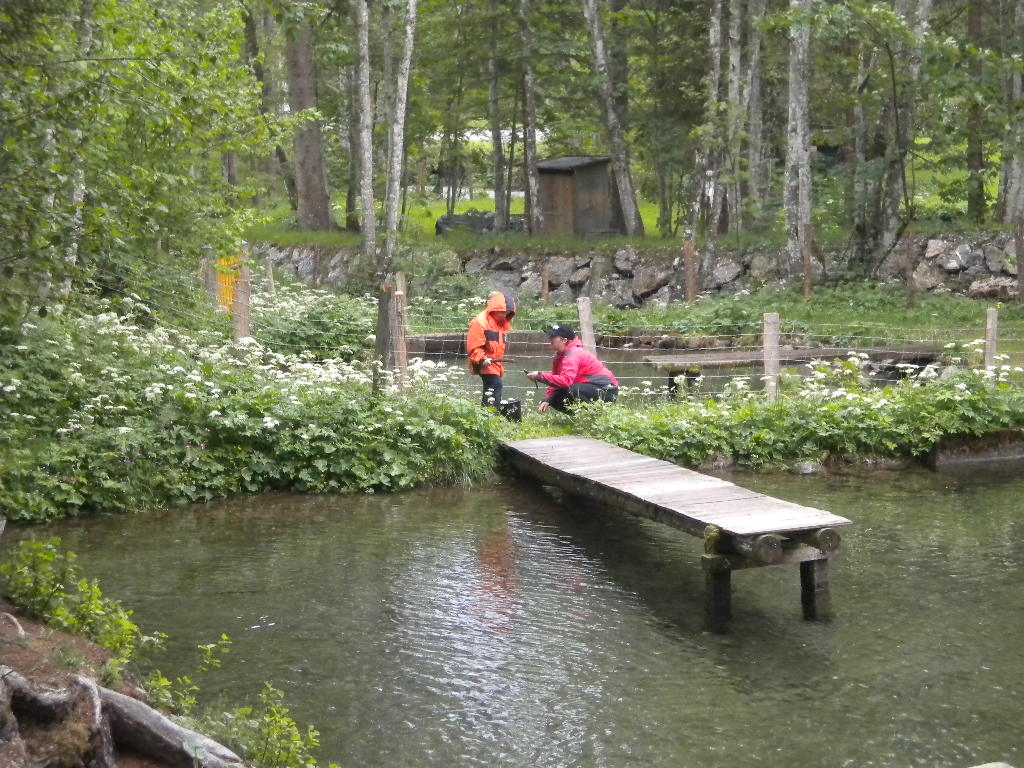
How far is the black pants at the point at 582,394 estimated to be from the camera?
15.5 meters

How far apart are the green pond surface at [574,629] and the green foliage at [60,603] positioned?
0.70m

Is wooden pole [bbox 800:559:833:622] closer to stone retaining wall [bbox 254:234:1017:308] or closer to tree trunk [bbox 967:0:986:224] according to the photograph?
stone retaining wall [bbox 254:234:1017:308]

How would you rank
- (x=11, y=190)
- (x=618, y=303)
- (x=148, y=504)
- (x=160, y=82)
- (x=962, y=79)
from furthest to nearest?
(x=618, y=303) → (x=962, y=79) → (x=148, y=504) → (x=160, y=82) → (x=11, y=190)

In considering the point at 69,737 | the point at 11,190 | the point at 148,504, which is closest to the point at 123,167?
the point at 148,504

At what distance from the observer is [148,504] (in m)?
12.3

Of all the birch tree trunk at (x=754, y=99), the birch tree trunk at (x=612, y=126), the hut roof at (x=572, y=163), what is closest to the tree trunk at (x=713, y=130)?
the birch tree trunk at (x=754, y=99)

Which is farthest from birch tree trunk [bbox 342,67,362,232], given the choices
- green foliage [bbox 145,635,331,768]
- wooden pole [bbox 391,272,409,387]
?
green foliage [bbox 145,635,331,768]

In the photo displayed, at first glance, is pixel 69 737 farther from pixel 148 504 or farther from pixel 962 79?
pixel 962 79

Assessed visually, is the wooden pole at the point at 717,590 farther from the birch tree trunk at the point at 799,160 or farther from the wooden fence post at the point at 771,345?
the birch tree trunk at the point at 799,160

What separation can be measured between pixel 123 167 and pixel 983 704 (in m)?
11.1

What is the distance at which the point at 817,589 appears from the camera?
29.8 ft

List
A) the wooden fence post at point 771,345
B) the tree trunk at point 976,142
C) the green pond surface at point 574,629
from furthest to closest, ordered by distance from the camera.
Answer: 1. the tree trunk at point 976,142
2. the wooden fence post at point 771,345
3. the green pond surface at point 574,629

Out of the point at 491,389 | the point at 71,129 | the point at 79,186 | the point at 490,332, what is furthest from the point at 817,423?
the point at 71,129

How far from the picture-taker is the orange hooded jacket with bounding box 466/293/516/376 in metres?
15.1
